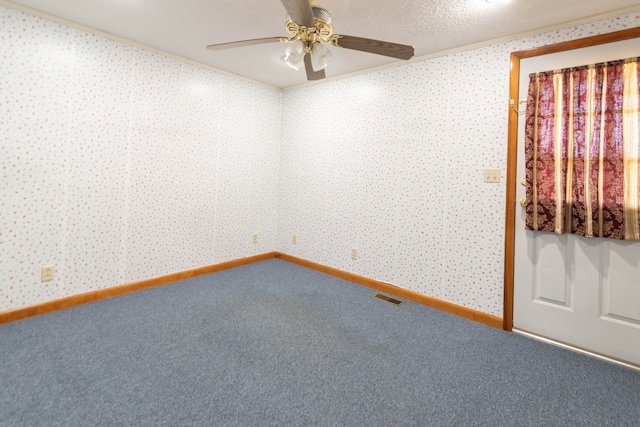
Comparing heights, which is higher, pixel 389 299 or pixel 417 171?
pixel 417 171

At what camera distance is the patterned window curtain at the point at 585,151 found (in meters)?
1.94

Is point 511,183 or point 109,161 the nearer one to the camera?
point 511,183

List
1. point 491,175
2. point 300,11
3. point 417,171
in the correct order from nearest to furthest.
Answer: point 300,11
point 491,175
point 417,171

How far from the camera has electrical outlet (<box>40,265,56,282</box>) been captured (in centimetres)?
245

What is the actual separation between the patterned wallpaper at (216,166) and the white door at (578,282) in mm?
152

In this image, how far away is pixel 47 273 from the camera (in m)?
2.46

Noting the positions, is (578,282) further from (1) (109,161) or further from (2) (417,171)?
(1) (109,161)

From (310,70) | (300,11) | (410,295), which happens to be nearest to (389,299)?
(410,295)

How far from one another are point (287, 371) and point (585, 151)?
2.39 meters

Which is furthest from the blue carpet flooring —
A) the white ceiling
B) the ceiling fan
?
the white ceiling

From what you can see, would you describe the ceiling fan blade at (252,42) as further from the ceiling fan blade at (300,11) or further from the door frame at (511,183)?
the door frame at (511,183)

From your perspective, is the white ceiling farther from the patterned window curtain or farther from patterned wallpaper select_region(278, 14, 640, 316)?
the patterned window curtain

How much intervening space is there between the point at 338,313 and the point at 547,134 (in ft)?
6.82

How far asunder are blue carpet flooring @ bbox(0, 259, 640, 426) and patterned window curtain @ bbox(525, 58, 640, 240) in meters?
0.92
